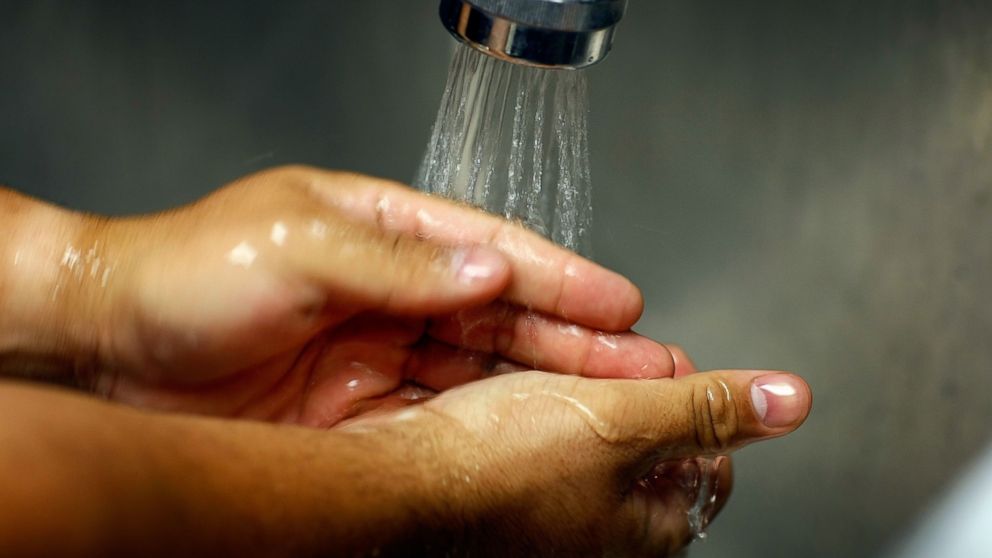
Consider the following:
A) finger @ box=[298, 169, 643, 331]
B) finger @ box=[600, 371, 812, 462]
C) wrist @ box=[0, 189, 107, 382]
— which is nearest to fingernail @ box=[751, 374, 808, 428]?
finger @ box=[600, 371, 812, 462]

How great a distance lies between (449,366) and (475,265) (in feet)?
0.35

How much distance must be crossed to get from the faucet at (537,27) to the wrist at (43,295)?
32cm

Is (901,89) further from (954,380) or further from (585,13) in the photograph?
(585,13)

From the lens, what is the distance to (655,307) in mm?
819

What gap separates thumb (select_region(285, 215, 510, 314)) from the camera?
0.62 metres

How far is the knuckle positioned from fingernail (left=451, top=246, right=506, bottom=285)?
5.3 inches

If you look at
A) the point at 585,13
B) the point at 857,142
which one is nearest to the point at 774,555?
the point at 857,142

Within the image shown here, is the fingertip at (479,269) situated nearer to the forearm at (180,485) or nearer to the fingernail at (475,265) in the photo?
the fingernail at (475,265)

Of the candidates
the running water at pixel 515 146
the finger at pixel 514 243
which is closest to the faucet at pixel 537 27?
the running water at pixel 515 146

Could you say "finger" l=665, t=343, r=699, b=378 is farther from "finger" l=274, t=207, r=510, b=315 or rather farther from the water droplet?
the water droplet

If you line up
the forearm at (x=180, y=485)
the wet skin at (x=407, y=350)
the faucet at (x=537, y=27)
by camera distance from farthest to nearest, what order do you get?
the wet skin at (x=407, y=350)
the faucet at (x=537, y=27)
the forearm at (x=180, y=485)

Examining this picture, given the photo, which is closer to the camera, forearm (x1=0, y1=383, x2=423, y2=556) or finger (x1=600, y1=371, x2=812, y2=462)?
forearm (x1=0, y1=383, x2=423, y2=556)

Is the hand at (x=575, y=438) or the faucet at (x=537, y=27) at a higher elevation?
the faucet at (x=537, y=27)

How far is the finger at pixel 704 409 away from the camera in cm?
59
